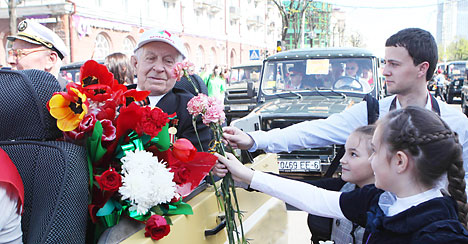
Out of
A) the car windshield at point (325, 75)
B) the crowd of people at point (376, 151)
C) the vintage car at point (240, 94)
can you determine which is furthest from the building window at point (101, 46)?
the crowd of people at point (376, 151)

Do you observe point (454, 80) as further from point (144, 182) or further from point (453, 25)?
point (453, 25)

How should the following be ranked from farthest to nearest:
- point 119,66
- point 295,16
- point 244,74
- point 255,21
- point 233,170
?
point 255,21
point 295,16
point 244,74
point 119,66
point 233,170

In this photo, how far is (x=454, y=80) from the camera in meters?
21.2

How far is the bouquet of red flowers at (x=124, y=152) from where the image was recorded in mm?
1655

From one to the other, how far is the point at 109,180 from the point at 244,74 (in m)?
13.0

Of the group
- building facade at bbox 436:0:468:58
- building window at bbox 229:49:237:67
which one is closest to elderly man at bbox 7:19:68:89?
building window at bbox 229:49:237:67

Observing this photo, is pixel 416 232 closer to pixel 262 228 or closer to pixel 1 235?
pixel 262 228

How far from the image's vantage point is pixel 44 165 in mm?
1597

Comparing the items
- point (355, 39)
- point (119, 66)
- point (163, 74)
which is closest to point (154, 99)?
point (163, 74)

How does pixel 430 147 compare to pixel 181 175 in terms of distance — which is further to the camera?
pixel 181 175

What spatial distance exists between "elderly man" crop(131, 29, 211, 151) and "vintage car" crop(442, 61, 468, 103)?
2121cm

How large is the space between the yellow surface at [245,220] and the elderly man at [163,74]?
1.33 ft

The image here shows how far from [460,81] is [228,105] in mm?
14158

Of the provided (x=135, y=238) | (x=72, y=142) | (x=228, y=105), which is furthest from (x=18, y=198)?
(x=228, y=105)
